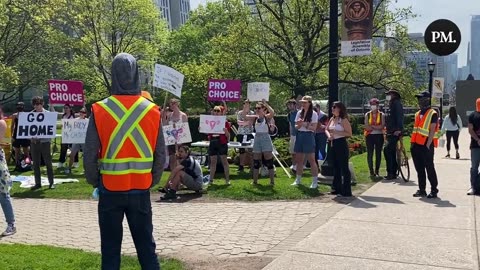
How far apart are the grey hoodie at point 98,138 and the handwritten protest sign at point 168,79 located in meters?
6.93

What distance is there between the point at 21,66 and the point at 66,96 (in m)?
34.2

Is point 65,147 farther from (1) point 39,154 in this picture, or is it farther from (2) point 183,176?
(2) point 183,176

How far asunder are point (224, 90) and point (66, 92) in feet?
13.1

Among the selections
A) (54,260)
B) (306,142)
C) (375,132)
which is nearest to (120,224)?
(54,260)

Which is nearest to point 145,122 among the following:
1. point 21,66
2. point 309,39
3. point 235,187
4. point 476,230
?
point 476,230

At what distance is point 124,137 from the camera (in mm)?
4180

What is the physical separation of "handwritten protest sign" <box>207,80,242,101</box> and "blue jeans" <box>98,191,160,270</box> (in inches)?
396

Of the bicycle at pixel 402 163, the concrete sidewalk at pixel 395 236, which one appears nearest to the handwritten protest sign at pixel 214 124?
the concrete sidewalk at pixel 395 236

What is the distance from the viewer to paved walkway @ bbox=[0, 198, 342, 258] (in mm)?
6488

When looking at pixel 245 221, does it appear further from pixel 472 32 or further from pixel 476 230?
pixel 472 32

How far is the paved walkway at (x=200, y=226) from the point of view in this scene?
21.3ft

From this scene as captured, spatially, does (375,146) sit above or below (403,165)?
above

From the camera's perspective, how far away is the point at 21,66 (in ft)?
147

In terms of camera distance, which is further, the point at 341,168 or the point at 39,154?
the point at 39,154
